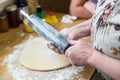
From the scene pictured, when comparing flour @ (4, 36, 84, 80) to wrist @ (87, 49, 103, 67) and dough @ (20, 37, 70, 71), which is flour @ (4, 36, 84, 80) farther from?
wrist @ (87, 49, 103, 67)

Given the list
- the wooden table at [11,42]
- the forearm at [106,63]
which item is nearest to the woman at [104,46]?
the forearm at [106,63]

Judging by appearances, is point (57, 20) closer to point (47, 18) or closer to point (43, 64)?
point (47, 18)

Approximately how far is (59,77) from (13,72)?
194mm

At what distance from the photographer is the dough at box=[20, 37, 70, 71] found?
976 millimetres

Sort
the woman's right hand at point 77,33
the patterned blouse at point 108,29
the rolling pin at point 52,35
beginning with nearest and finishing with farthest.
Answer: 1. the patterned blouse at point 108,29
2. the rolling pin at point 52,35
3. the woman's right hand at point 77,33

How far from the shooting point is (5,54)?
107cm

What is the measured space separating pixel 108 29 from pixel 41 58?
385 millimetres

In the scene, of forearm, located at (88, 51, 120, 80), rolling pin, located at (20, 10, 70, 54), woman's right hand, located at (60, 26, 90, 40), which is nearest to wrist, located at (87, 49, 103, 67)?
forearm, located at (88, 51, 120, 80)

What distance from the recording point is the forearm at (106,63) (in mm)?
726

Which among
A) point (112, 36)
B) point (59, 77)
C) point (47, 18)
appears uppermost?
point (112, 36)

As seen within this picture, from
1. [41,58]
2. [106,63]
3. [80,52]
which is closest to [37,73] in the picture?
[41,58]

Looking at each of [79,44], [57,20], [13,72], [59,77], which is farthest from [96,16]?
[57,20]

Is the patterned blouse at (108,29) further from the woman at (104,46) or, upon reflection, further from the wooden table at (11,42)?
the wooden table at (11,42)

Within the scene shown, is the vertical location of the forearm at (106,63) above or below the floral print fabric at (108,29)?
below
